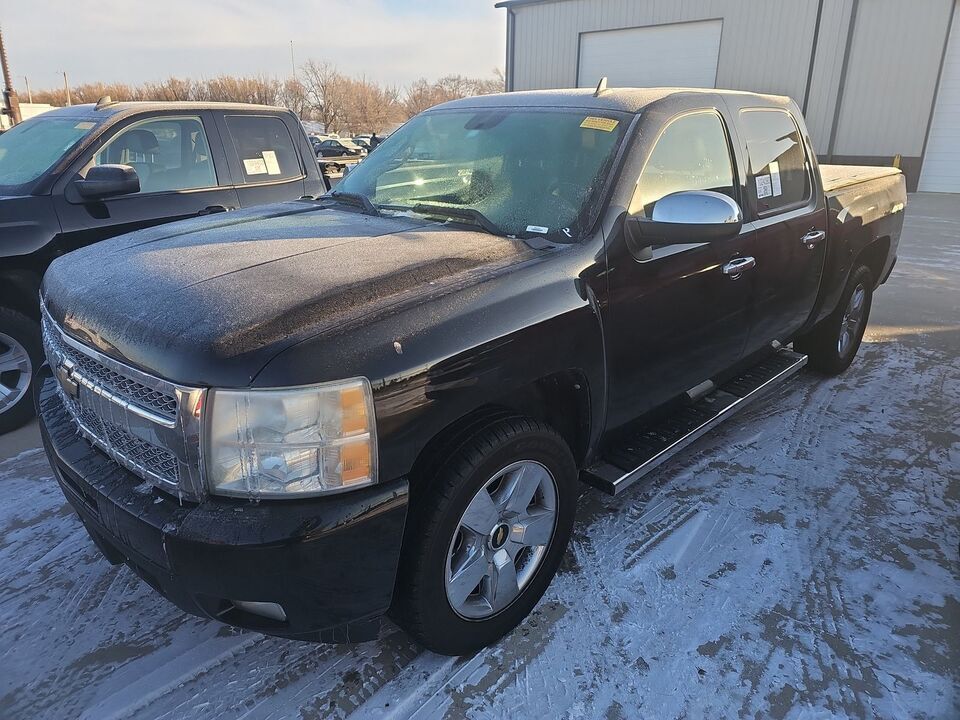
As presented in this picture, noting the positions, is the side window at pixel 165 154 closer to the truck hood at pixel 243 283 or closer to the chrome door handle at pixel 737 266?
the truck hood at pixel 243 283

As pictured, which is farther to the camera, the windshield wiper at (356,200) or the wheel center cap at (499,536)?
the windshield wiper at (356,200)

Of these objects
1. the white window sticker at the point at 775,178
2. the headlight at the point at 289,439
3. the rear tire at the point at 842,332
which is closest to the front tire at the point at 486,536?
the headlight at the point at 289,439


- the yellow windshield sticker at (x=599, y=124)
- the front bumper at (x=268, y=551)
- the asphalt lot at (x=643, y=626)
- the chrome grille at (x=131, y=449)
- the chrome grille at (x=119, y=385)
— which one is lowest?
the asphalt lot at (x=643, y=626)

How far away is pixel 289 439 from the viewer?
1714 mm

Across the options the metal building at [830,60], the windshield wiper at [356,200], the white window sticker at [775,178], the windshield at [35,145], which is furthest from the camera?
the metal building at [830,60]

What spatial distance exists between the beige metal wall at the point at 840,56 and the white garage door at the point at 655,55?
0.30m

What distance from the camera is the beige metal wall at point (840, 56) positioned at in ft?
58.3

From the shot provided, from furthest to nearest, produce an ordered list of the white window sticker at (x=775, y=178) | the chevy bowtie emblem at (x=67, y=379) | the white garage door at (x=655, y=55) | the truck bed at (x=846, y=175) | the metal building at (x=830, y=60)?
the white garage door at (x=655, y=55)
the metal building at (x=830, y=60)
the truck bed at (x=846, y=175)
the white window sticker at (x=775, y=178)
the chevy bowtie emblem at (x=67, y=379)

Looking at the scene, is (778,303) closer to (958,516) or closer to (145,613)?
(958,516)

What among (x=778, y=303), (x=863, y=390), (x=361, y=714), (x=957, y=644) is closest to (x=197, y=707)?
(x=361, y=714)

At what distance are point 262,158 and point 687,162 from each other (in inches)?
145

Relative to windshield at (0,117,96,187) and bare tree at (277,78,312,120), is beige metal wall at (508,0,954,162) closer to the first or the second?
windshield at (0,117,96,187)

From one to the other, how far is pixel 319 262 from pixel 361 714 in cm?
147

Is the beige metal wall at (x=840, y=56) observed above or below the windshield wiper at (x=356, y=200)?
above
